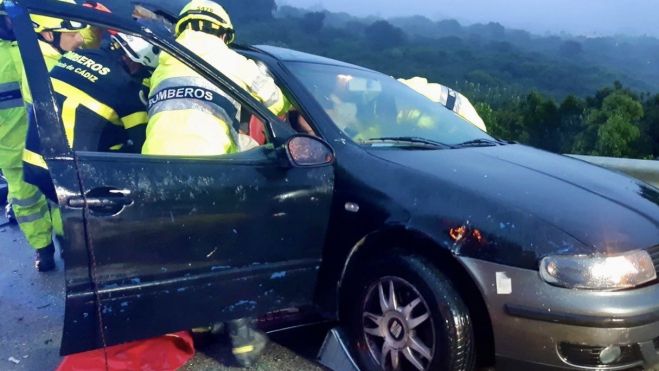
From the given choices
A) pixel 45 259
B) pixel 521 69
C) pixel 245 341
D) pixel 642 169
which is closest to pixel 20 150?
pixel 45 259

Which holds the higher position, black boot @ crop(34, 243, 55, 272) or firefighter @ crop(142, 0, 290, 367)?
firefighter @ crop(142, 0, 290, 367)

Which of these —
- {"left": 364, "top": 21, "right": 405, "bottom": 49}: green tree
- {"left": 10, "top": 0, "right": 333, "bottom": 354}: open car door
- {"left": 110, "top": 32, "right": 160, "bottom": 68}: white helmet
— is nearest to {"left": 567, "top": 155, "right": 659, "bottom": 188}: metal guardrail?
{"left": 10, "top": 0, "right": 333, "bottom": 354}: open car door

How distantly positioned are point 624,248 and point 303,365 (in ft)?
5.30

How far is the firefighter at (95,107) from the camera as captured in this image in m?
3.28

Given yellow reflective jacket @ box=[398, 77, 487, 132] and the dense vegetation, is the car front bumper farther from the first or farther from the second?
the dense vegetation

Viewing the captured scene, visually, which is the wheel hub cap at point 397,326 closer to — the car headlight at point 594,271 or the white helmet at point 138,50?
the car headlight at point 594,271

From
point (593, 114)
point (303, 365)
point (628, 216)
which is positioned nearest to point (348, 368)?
point (303, 365)

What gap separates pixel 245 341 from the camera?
3.12 metres

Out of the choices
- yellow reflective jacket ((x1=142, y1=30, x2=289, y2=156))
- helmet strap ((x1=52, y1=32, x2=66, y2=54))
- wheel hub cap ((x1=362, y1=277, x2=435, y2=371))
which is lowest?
wheel hub cap ((x1=362, y1=277, x2=435, y2=371))

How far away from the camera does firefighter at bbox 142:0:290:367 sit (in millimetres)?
2988

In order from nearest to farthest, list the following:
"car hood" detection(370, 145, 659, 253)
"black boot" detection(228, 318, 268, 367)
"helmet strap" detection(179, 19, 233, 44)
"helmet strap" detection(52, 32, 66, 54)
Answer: "car hood" detection(370, 145, 659, 253)
"black boot" detection(228, 318, 268, 367)
"helmet strap" detection(179, 19, 233, 44)
"helmet strap" detection(52, 32, 66, 54)

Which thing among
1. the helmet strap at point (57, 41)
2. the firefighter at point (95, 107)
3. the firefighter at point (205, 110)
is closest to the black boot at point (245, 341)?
the firefighter at point (205, 110)

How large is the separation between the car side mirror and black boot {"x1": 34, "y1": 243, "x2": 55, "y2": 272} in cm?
252

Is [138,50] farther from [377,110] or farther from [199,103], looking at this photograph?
[377,110]
